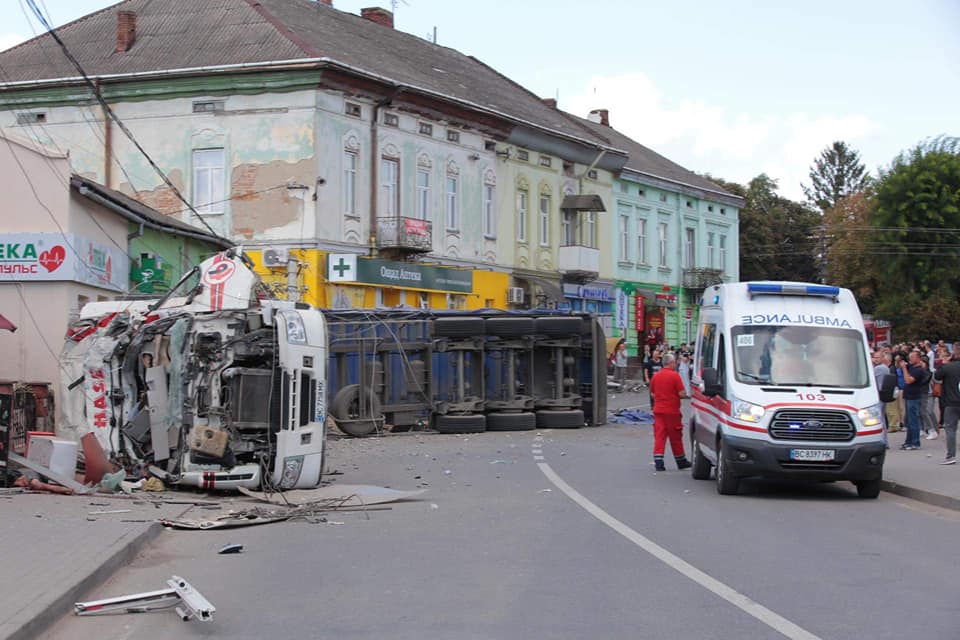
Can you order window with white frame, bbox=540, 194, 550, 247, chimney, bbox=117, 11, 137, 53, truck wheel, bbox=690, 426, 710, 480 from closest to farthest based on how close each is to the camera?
1. truck wheel, bbox=690, 426, 710, 480
2. chimney, bbox=117, 11, 137, 53
3. window with white frame, bbox=540, 194, 550, 247

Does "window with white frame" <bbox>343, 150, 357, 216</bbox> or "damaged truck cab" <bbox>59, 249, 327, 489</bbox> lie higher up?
"window with white frame" <bbox>343, 150, 357, 216</bbox>

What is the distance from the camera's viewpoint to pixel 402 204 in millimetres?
45625

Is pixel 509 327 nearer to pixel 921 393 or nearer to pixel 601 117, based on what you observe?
pixel 921 393

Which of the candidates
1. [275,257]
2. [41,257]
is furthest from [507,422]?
[41,257]

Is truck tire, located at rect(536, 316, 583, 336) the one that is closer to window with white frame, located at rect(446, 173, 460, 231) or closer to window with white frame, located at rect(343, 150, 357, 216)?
window with white frame, located at rect(343, 150, 357, 216)

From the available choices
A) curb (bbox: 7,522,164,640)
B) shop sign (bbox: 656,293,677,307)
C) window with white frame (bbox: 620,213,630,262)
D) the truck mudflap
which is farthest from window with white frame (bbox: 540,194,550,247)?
curb (bbox: 7,522,164,640)

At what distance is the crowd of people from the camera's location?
826 inches

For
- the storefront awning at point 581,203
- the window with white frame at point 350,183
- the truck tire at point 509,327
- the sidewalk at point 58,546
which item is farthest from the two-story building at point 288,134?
the sidewalk at point 58,546

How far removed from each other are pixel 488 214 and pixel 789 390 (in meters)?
35.0

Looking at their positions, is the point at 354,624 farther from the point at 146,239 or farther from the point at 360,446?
the point at 146,239

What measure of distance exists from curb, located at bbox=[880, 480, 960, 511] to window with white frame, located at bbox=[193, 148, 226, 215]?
92.1 feet

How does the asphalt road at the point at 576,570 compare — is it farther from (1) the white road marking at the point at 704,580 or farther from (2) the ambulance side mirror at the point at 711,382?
(2) the ambulance side mirror at the point at 711,382

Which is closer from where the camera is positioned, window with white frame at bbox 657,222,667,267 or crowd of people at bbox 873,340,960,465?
crowd of people at bbox 873,340,960,465

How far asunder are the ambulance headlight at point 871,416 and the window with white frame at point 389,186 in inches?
1163
